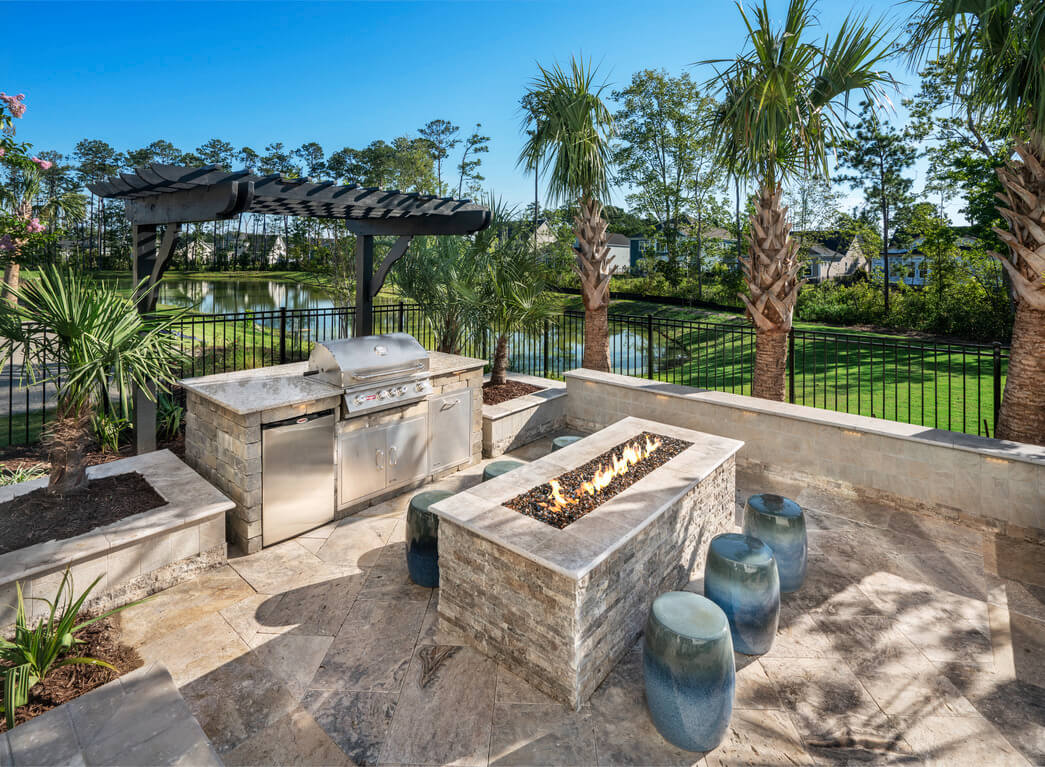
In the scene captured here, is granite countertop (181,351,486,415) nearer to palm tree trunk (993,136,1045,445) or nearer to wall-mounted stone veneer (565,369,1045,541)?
wall-mounted stone veneer (565,369,1045,541)

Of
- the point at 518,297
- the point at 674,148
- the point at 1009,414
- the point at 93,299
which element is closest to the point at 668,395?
the point at 518,297

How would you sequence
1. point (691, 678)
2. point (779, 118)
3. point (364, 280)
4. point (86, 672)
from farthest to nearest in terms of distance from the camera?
point (364, 280) → point (779, 118) → point (86, 672) → point (691, 678)

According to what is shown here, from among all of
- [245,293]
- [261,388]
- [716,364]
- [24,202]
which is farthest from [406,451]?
[245,293]

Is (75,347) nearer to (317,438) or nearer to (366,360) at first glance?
(317,438)

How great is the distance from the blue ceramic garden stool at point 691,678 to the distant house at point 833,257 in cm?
2007

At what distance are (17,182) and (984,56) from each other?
42.7 feet

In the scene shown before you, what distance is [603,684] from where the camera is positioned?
2.57m

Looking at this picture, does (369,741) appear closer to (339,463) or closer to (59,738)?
(59,738)

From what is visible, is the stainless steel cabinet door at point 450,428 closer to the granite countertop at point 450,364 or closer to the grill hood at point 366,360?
the granite countertop at point 450,364

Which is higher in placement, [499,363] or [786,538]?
[499,363]

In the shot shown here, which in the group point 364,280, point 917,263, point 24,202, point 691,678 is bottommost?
point 691,678

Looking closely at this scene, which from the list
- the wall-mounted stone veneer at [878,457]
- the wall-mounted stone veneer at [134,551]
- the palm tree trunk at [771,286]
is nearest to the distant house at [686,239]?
the palm tree trunk at [771,286]

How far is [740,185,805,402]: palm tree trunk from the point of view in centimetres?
559

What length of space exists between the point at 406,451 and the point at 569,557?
2.70 meters
